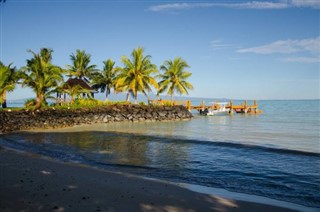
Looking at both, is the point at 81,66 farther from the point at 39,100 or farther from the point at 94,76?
the point at 39,100

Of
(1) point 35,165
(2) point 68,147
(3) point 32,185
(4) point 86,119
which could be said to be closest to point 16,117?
(4) point 86,119

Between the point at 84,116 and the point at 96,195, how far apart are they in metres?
26.8

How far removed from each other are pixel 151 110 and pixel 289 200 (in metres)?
33.7

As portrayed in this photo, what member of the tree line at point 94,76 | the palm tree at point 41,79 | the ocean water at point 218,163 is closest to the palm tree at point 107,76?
the tree line at point 94,76

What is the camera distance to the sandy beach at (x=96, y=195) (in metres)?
6.04

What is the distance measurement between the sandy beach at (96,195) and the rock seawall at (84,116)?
61.2ft

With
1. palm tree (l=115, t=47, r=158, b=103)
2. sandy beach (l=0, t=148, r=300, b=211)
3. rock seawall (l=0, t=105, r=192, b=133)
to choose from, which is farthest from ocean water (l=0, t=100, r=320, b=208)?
palm tree (l=115, t=47, r=158, b=103)

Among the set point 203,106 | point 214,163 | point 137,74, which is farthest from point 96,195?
point 203,106

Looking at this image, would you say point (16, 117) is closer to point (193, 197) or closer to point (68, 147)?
point (68, 147)

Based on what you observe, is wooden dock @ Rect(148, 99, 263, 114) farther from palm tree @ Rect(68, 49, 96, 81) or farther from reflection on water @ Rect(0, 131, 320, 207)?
reflection on water @ Rect(0, 131, 320, 207)

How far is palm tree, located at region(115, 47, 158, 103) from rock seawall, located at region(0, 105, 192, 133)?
11.7ft

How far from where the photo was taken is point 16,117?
87.6 ft

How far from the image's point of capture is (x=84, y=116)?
32.6 metres

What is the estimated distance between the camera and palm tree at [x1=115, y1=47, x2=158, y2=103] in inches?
1649
